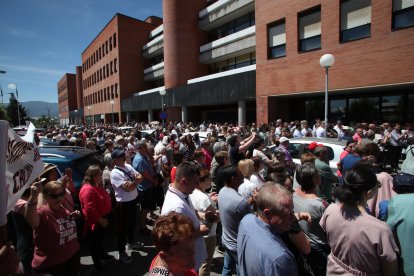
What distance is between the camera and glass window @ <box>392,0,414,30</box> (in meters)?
12.2

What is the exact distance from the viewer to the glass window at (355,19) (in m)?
13.5

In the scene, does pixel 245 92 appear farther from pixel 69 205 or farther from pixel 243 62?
pixel 69 205

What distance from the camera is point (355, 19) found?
13.9 meters

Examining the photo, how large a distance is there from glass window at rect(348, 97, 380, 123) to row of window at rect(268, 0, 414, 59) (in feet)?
13.3

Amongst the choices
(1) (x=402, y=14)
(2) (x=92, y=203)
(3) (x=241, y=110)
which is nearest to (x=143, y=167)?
(2) (x=92, y=203)

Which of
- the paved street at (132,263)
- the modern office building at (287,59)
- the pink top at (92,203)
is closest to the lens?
the pink top at (92,203)

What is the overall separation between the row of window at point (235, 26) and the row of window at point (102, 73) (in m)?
16.5

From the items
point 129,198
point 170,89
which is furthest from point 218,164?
point 170,89

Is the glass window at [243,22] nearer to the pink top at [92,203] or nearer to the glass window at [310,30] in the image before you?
the glass window at [310,30]

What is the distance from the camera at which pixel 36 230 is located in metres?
2.86

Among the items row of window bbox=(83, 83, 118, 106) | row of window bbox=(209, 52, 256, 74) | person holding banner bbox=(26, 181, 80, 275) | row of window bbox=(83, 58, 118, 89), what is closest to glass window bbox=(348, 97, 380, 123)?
row of window bbox=(209, 52, 256, 74)

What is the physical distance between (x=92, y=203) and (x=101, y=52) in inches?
1819

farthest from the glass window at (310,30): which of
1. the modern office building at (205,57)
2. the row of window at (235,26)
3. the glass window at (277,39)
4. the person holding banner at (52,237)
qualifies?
the person holding banner at (52,237)

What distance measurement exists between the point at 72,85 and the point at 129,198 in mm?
88580
